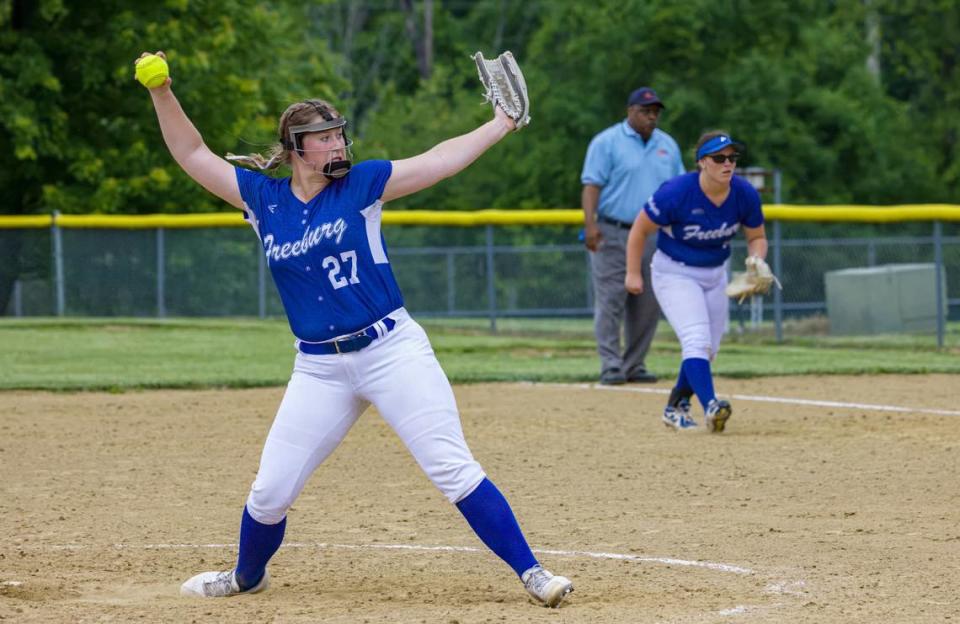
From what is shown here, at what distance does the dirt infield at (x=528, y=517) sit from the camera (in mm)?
5562

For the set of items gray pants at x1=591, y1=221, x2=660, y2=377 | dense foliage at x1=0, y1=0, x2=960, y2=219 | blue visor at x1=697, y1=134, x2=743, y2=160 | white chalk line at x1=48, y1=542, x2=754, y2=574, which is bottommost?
white chalk line at x1=48, y1=542, x2=754, y2=574

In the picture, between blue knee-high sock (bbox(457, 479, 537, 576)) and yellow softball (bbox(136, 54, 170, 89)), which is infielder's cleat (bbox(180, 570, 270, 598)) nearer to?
blue knee-high sock (bbox(457, 479, 537, 576))

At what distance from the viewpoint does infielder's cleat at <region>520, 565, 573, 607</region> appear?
17.6ft

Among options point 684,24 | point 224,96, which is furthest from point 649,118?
point 684,24

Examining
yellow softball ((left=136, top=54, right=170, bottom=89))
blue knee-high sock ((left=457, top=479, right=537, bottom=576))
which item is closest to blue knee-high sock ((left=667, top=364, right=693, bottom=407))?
blue knee-high sock ((left=457, top=479, right=537, bottom=576))

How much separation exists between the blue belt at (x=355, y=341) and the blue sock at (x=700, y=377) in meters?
4.57

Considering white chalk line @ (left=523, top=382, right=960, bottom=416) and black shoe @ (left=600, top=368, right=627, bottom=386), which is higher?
black shoe @ (left=600, top=368, right=627, bottom=386)

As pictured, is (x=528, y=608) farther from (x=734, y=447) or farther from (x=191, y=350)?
(x=191, y=350)

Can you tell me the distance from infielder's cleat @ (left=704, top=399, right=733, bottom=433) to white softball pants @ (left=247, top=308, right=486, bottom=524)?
4504 mm

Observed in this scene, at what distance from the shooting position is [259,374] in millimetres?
13992

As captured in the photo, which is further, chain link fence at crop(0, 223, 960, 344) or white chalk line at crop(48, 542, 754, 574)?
chain link fence at crop(0, 223, 960, 344)

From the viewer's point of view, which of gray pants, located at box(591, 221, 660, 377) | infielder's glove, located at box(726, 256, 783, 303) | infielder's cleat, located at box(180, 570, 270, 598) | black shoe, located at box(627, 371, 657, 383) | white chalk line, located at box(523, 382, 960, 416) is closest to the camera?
infielder's cleat, located at box(180, 570, 270, 598)

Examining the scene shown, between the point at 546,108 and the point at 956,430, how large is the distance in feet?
85.8

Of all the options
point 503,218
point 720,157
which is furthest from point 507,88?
point 503,218
